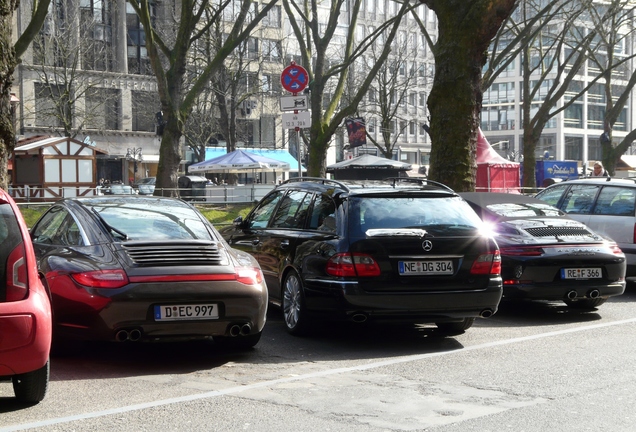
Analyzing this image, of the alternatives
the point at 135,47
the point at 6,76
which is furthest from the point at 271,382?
the point at 135,47

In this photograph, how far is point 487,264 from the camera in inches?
352

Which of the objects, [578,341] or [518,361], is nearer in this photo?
[518,361]

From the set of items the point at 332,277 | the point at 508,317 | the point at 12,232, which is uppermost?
the point at 12,232

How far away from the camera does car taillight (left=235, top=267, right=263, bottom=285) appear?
7.71m

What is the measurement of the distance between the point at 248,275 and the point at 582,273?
15.2ft

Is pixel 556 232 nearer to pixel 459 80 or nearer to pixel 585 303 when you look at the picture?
pixel 585 303

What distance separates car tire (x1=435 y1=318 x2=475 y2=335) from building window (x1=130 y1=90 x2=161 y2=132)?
56.8 metres

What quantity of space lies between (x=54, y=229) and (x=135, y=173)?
2461 inches

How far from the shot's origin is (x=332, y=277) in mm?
Answer: 8703

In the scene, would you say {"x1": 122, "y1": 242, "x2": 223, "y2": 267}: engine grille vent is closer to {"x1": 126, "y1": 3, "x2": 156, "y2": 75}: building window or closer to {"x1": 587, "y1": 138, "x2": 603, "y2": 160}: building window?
{"x1": 126, "y1": 3, "x2": 156, "y2": 75}: building window

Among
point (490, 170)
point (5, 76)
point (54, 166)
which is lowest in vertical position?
point (490, 170)

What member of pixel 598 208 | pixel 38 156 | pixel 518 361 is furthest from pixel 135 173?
pixel 518 361

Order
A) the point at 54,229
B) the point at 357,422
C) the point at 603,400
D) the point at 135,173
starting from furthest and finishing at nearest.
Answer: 1. the point at 135,173
2. the point at 54,229
3. the point at 603,400
4. the point at 357,422

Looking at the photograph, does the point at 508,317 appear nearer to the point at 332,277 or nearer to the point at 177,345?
the point at 332,277
